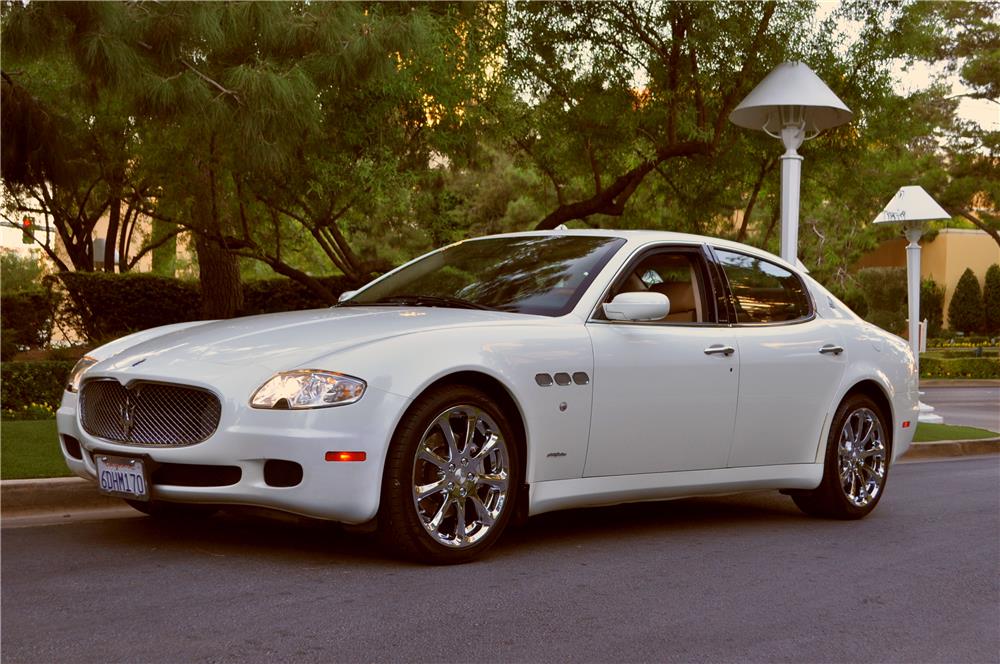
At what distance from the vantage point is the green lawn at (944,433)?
14508 mm

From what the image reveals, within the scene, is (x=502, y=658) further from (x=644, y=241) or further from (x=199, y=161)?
(x=199, y=161)

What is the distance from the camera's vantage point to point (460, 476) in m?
5.99

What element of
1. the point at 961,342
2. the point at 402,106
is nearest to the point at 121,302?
the point at 402,106

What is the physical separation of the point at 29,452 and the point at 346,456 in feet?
13.7

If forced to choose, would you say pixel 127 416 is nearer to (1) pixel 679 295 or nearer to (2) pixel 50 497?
(2) pixel 50 497

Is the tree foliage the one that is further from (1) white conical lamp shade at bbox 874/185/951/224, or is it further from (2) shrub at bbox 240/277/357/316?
(2) shrub at bbox 240/277/357/316

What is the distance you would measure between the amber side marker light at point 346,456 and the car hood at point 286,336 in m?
0.42

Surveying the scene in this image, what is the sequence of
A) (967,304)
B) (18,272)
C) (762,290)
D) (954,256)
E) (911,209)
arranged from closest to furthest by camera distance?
(762,290), (911,209), (18,272), (967,304), (954,256)

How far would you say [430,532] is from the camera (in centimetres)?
589

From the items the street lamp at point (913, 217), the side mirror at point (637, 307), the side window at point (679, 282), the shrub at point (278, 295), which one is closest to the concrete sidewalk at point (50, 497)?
the side mirror at point (637, 307)

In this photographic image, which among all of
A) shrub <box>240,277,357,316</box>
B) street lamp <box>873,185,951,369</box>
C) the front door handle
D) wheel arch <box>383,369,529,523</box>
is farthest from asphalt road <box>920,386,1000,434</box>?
wheel arch <box>383,369,529,523</box>

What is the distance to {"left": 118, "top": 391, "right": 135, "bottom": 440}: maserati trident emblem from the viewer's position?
591cm

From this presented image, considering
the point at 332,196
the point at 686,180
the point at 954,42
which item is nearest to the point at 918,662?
the point at 332,196

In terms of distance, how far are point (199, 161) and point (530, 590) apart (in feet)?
34.6
